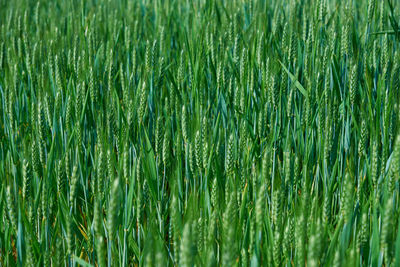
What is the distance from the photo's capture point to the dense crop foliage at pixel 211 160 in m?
0.91

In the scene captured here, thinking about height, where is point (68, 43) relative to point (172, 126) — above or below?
above

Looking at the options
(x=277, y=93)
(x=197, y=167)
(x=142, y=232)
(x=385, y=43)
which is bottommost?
(x=142, y=232)

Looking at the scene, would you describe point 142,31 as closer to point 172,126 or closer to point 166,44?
point 166,44

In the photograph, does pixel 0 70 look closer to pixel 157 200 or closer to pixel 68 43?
pixel 68 43

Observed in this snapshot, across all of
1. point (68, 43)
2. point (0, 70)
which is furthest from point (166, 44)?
point (0, 70)

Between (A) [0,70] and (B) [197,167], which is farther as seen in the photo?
(A) [0,70]

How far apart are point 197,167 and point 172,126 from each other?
1.41 ft

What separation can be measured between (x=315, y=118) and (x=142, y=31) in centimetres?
136

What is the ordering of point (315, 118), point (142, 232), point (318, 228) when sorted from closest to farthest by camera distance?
point (318, 228) → point (142, 232) → point (315, 118)

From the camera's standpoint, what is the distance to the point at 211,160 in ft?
4.11

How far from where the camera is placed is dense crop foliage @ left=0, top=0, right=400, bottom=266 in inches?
35.9

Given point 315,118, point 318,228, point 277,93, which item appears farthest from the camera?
point 315,118

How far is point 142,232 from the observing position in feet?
3.79

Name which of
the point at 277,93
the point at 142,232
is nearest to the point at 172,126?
the point at 277,93
